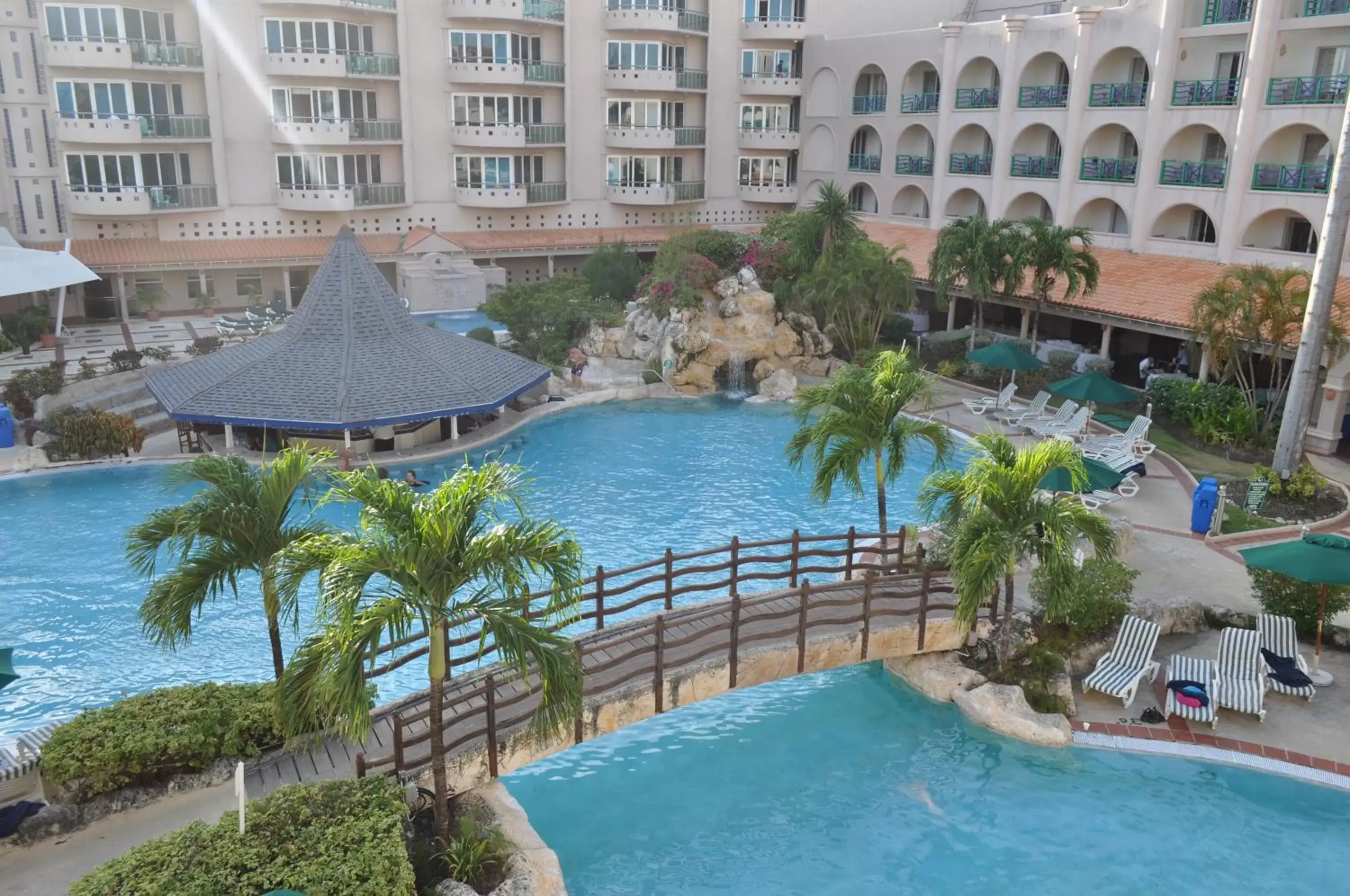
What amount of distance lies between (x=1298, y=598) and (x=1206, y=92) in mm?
21080

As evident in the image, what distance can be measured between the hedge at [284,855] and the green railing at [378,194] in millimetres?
36007

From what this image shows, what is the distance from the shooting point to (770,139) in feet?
163

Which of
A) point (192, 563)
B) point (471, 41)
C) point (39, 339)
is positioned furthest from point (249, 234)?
point (192, 563)

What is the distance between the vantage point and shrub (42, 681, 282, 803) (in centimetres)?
1115

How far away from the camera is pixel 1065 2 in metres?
42.9

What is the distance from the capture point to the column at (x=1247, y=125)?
2944 cm

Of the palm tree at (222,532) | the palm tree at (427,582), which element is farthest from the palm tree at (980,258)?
the palm tree at (427,582)

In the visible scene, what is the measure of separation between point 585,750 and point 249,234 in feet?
111

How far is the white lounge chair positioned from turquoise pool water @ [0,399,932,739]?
301cm

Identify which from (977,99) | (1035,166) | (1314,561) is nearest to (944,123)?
(977,99)

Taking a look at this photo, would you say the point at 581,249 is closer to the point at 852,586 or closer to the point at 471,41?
the point at 471,41

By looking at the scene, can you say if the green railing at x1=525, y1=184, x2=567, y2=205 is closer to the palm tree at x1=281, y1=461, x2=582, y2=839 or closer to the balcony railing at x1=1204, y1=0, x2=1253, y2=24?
the balcony railing at x1=1204, y1=0, x2=1253, y2=24

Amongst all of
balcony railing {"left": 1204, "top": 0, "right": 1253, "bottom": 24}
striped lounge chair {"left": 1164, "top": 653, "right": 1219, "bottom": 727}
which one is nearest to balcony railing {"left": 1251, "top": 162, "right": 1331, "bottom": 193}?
balcony railing {"left": 1204, "top": 0, "right": 1253, "bottom": 24}

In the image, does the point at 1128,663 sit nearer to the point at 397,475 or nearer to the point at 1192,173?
the point at 397,475
